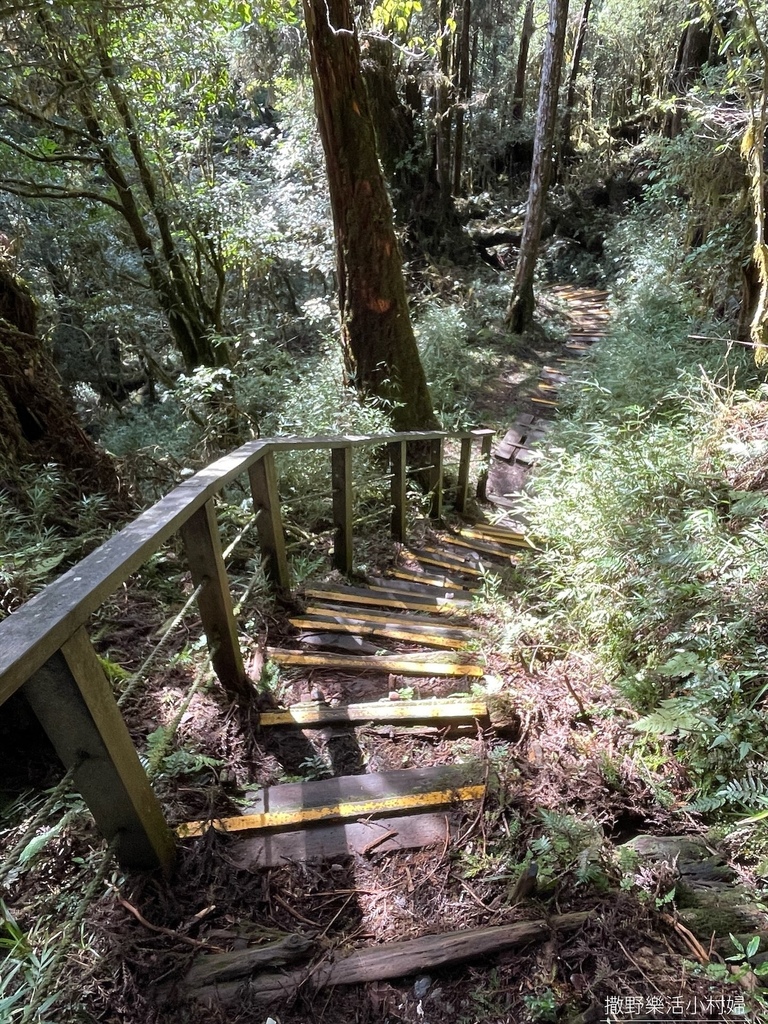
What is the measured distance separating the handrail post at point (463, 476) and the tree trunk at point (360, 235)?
0.58 meters

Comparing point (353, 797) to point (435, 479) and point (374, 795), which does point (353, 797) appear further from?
point (435, 479)

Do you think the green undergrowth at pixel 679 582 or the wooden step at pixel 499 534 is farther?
the wooden step at pixel 499 534

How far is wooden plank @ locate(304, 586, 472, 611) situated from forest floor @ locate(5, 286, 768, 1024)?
58.7 inches

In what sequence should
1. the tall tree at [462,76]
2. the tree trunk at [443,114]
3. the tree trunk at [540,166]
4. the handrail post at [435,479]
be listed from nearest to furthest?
the handrail post at [435,479], the tree trunk at [540,166], the tree trunk at [443,114], the tall tree at [462,76]

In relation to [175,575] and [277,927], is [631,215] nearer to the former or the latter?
[175,575]

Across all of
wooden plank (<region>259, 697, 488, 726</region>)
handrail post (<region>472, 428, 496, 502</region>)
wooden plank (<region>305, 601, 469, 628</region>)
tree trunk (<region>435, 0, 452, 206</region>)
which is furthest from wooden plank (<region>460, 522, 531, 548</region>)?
tree trunk (<region>435, 0, 452, 206</region>)

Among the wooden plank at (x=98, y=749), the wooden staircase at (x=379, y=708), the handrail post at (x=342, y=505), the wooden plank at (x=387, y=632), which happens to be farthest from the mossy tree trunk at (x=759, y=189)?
the wooden plank at (x=98, y=749)

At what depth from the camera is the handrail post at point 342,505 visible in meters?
4.04

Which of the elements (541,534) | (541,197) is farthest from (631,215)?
(541,534)

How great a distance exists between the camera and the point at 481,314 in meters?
13.0

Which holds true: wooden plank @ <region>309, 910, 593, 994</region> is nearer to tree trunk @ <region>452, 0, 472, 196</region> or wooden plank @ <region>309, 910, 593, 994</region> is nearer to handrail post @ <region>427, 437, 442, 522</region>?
handrail post @ <region>427, 437, 442, 522</region>

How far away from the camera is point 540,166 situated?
35.7 ft

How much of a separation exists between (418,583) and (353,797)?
3.07 metres

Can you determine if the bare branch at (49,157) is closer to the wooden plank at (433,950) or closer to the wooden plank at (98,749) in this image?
the wooden plank at (98,749)
